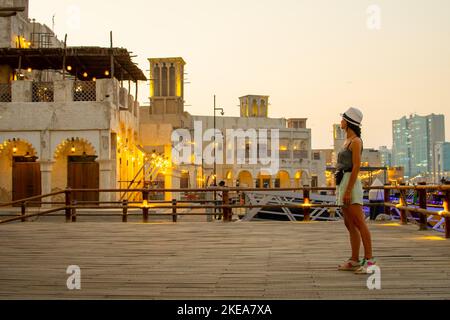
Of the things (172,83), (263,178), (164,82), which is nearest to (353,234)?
(164,82)

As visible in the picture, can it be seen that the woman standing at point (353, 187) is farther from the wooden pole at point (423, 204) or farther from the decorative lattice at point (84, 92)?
the decorative lattice at point (84, 92)

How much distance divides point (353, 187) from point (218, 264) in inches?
81.7

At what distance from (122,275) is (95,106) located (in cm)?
2307

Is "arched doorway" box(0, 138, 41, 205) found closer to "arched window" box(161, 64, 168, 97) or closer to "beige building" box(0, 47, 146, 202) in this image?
"beige building" box(0, 47, 146, 202)

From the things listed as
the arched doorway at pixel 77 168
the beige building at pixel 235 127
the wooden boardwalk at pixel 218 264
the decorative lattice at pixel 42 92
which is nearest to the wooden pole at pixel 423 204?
the wooden boardwalk at pixel 218 264

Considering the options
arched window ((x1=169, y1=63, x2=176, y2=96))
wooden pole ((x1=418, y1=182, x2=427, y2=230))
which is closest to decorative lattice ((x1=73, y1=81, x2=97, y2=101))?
wooden pole ((x1=418, y1=182, x2=427, y2=230))

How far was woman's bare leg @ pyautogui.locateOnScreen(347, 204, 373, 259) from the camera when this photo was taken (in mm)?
6605

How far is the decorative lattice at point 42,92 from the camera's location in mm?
29047

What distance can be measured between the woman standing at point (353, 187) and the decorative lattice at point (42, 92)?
81.4ft

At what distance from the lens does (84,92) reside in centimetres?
2930

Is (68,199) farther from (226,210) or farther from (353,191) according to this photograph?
(353,191)

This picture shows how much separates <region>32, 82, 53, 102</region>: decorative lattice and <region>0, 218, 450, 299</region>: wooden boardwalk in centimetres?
1786

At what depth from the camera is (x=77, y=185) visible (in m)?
30.3
